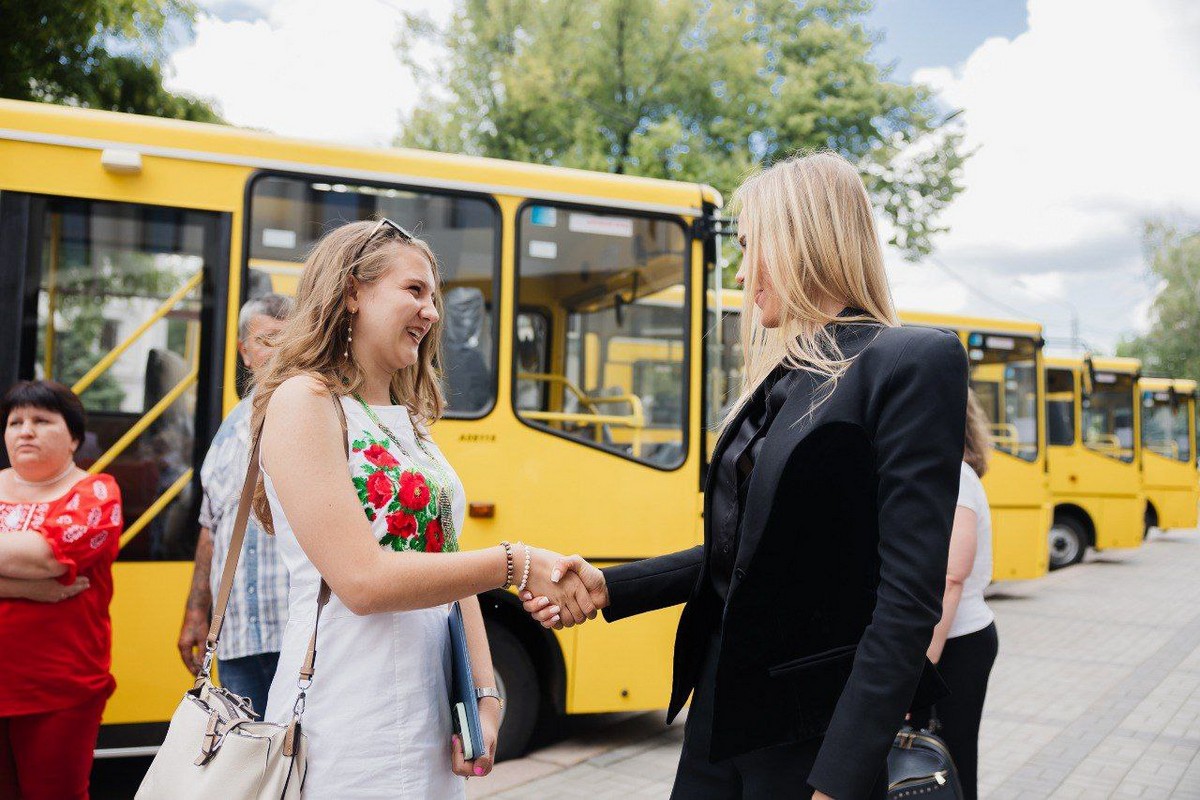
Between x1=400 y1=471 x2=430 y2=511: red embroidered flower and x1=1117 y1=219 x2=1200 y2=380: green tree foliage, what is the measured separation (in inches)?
2211

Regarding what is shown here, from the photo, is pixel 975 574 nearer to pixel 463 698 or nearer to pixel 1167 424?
pixel 463 698

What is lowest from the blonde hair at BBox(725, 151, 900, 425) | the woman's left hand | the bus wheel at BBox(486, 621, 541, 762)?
the bus wheel at BBox(486, 621, 541, 762)

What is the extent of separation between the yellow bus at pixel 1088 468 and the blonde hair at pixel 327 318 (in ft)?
43.0

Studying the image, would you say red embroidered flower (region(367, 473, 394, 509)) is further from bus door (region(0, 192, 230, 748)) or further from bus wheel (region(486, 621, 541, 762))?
bus wheel (region(486, 621, 541, 762))

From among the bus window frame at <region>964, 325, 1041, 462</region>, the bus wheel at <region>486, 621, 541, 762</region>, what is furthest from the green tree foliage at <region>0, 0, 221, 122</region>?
the bus window frame at <region>964, 325, 1041, 462</region>

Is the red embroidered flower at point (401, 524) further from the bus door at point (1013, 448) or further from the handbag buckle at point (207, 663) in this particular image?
the bus door at point (1013, 448)

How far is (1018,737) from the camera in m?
5.97

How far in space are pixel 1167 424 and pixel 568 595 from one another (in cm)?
1725

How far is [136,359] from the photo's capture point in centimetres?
452

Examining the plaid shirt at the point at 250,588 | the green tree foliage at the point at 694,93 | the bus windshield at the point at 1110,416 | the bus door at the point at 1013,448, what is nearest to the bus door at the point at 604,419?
the plaid shirt at the point at 250,588

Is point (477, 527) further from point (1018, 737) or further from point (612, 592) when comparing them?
point (1018, 737)

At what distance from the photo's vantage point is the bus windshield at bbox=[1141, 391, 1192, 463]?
16234 mm

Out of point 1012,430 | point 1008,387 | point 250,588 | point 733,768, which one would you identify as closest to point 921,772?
point 733,768

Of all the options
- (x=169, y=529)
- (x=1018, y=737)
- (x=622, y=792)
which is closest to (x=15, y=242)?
(x=169, y=529)
